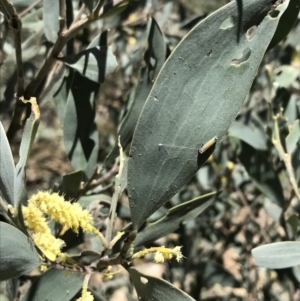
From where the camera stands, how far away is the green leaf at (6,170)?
0.58 metres

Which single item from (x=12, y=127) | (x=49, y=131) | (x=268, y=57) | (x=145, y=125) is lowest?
(x=49, y=131)

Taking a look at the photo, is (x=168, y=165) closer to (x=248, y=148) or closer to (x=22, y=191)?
(x=22, y=191)

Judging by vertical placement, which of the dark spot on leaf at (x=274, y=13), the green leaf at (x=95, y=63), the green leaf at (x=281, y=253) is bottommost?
the green leaf at (x=281, y=253)

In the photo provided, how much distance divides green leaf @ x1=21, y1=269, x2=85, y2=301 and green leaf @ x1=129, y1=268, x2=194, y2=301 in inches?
4.1

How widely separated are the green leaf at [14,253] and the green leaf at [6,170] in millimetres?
49

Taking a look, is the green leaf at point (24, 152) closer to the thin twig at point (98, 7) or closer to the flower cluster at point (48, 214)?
the flower cluster at point (48, 214)

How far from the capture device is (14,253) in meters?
0.56

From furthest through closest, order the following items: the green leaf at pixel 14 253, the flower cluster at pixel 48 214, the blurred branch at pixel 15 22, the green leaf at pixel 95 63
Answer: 1. the green leaf at pixel 95 63
2. the blurred branch at pixel 15 22
3. the flower cluster at pixel 48 214
4. the green leaf at pixel 14 253

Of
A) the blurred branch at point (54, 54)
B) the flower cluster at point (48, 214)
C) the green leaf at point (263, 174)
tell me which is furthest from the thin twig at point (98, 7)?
the green leaf at point (263, 174)

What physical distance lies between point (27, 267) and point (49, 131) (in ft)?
10.7

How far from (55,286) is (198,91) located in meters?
0.36

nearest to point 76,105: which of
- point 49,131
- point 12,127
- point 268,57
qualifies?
point 12,127

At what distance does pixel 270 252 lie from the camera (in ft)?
2.74

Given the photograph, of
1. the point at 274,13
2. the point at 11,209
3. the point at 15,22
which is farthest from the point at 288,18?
the point at 11,209
